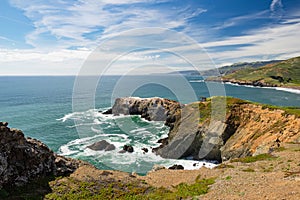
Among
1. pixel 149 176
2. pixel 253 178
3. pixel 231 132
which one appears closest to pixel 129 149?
pixel 231 132

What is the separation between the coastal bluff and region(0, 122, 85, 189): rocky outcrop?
106 ft

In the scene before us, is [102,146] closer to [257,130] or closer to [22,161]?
[22,161]

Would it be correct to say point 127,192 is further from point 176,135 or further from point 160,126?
point 160,126

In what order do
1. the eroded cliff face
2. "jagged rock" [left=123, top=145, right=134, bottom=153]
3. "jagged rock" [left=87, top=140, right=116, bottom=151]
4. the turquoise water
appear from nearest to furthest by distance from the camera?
the eroded cliff face, the turquoise water, "jagged rock" [left=123, top=145, right=134, bottom=153], "jagged rock" [left=87, top=140, right=116, bottom=151]

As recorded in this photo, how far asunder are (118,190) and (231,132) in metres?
38.1

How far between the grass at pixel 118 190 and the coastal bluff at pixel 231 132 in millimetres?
22488

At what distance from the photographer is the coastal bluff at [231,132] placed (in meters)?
44.9

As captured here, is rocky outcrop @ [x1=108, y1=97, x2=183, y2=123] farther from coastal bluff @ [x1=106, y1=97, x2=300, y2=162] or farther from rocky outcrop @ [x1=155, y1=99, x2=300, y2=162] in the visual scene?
rocky outcrop @ [x1=155, y1=99, x2=300, y2=162]

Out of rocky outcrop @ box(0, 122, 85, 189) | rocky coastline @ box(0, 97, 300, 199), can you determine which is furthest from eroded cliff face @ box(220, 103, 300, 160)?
rocky outcrop @ box(0, 122, 85, 189)

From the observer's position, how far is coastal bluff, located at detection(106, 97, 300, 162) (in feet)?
147

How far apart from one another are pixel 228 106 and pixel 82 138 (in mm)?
45862

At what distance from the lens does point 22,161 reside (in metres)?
26.1

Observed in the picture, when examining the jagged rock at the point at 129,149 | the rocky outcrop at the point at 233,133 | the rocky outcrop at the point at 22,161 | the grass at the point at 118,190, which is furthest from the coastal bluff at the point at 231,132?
the rocky outcrop at the point at 22,161

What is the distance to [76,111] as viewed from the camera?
116 m
